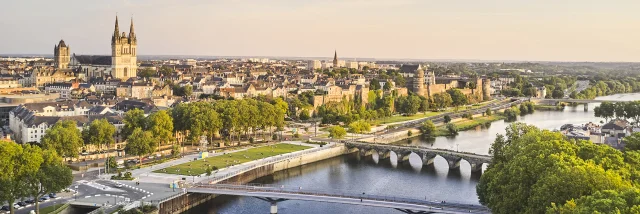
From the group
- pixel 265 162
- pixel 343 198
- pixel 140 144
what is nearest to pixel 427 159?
pixel 265 162

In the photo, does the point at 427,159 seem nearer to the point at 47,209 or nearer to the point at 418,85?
the point at 47,209

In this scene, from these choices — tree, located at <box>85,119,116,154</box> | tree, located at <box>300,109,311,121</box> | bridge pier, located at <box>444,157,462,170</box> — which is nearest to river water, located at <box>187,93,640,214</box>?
bridge pier, located at <box>444,157,462,170</box>

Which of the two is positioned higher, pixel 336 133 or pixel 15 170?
pixel 15 170

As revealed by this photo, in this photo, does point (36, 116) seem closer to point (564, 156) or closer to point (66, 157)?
point (66, 157)

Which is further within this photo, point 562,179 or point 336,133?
point 336,133

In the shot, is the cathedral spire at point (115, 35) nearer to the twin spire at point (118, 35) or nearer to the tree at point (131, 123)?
the twin spire at point (118, 35)
